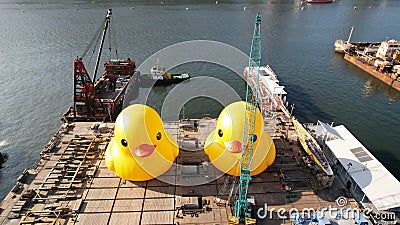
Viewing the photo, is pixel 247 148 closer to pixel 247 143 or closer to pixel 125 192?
pixel 247 143

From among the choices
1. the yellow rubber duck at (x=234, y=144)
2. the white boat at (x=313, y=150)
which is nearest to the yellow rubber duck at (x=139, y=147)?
the yellow rubber duck at (x=234, y=144)

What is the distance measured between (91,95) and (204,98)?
21.0 metres

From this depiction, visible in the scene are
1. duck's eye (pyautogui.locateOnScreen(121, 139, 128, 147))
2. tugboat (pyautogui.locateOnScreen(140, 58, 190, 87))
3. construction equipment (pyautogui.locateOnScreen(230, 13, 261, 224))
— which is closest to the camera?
construction equipment (pyautogui.locateOnScreen(230, 13, 261, 224))

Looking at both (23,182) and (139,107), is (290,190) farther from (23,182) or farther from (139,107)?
(23,182)

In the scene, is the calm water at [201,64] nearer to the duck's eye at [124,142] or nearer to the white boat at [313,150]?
the white boat at [313,150]

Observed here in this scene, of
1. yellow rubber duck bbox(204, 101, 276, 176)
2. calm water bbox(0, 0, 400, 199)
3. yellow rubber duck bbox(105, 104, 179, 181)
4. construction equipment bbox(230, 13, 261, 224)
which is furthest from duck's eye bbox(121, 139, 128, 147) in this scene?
calm water bbox(0, 0, 400, 199)

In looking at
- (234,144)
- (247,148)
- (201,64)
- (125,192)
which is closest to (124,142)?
(125,192)

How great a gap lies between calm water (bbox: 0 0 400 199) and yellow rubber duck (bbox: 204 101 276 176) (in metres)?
22.4

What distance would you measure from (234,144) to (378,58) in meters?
67.7

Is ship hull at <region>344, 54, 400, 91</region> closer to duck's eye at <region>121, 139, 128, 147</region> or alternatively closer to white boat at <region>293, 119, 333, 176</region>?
white boat at <region>293, 119, 333, 176</region>

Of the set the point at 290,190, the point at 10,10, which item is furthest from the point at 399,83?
the point at 10,10

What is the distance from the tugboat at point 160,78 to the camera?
63.7 metres

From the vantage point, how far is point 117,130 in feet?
86.6

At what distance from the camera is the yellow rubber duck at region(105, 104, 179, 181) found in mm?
25797
